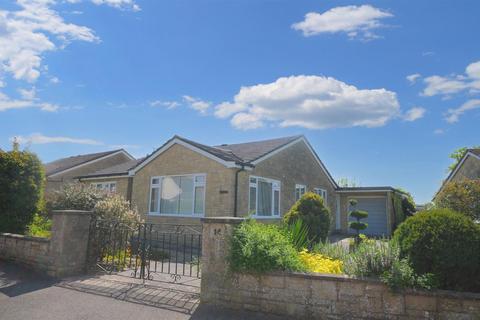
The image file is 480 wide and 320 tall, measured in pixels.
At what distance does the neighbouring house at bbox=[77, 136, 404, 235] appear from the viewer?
14.0m

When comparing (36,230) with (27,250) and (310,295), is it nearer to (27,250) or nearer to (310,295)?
(27,250)

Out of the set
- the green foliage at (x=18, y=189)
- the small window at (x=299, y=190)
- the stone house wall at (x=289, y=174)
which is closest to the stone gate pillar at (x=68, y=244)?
the green foliage at (x=18, y=189)

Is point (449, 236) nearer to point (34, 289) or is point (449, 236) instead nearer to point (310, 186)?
point (34, 289)

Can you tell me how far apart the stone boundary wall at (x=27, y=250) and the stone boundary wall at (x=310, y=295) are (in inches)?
174

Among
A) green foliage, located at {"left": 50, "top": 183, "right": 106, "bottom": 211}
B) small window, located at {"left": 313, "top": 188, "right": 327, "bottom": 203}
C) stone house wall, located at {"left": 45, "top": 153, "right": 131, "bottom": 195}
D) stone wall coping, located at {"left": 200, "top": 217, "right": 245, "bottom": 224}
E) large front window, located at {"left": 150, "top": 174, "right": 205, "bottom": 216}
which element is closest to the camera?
stone wall coping, located at {"left": 200, "top": 217, "right": 245, "bottom": 224}

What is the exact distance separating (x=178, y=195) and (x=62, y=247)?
306 inches

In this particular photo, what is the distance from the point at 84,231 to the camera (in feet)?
27.1

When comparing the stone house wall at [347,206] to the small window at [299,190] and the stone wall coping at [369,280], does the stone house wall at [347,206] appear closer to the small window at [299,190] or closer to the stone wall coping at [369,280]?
the small window at [299,190]

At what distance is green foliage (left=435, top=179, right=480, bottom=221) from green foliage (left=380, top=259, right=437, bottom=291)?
11082 mm

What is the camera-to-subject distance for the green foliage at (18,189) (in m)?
9.88

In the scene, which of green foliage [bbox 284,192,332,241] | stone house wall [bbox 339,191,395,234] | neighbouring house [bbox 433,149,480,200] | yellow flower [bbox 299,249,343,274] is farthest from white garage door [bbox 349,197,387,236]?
yellow flower [bbox 299,249,343,274]

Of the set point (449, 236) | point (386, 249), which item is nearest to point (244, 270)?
point (386, 249)

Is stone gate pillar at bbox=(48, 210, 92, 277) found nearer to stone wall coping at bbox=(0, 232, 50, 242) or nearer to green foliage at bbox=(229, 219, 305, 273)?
stone wall coping at bbox=(0, 232, 50, 242)

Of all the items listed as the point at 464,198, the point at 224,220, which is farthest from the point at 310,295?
the point at 464,198
